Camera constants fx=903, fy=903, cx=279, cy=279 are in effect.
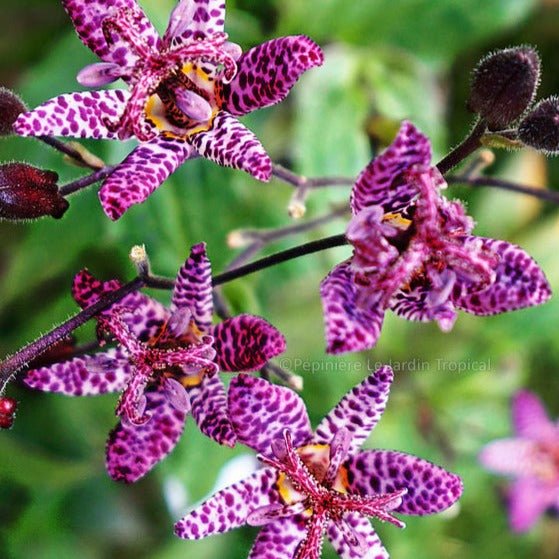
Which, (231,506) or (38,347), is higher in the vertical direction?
Result: (38,347)

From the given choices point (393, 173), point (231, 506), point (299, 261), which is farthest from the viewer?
point (299, 261)

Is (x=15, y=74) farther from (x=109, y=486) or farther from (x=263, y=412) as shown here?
(x=263, y=412)

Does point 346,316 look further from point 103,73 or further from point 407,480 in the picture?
point 103,73

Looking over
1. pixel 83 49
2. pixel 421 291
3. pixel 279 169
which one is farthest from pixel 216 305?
pixel 83 49

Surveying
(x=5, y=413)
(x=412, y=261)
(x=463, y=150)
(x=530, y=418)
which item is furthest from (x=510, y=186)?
(x=530, y=418)

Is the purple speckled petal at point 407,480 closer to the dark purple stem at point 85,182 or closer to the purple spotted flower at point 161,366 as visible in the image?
the purple spotted flower at point 161,366

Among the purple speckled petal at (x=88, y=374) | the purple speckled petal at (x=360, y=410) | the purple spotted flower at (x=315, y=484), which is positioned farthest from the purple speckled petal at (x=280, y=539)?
the purple speckled petal at (x=88, y=374)
